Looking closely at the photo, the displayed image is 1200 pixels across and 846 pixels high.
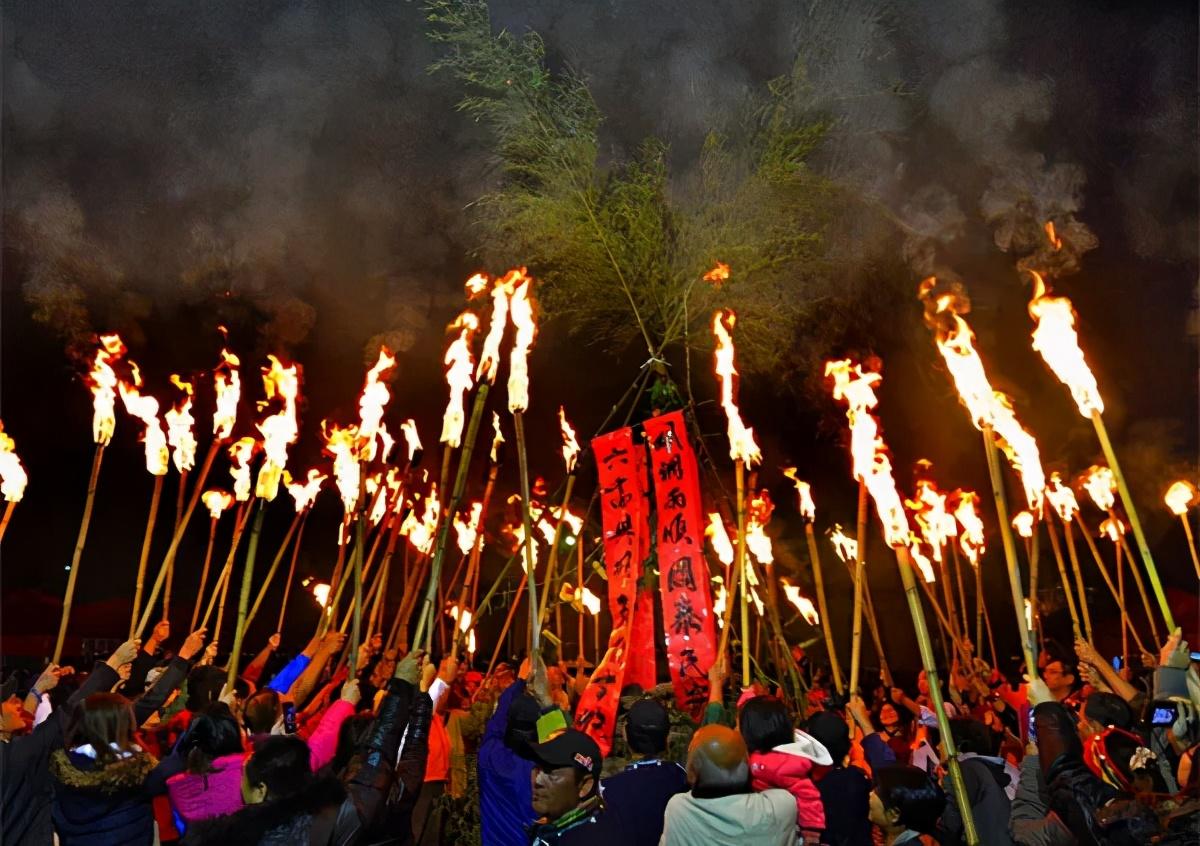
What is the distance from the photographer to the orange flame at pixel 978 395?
4.71m

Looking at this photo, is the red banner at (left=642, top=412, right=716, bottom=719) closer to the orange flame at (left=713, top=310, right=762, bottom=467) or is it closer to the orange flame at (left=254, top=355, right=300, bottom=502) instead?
the orange flame at (left=713, top=310, right=762, bottom=467)

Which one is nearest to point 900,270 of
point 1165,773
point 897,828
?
point 1165,773

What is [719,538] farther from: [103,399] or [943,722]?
[943,722]

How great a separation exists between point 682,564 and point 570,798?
507cm

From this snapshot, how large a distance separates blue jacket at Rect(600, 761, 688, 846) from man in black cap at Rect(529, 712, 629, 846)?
2.02 ft

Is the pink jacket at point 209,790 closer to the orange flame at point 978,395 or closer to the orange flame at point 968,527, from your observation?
the orange flame at point 978,395

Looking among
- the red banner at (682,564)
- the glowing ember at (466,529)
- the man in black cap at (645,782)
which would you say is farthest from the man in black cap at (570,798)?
the glowing ember at (466,529)

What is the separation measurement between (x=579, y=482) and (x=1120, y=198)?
30.2 ft

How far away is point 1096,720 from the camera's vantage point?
4.46 meters

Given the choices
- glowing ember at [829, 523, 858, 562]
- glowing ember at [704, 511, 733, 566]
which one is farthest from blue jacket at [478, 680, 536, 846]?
glowing ember at [829, 523, 858, 562]

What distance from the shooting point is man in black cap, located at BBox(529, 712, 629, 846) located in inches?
122

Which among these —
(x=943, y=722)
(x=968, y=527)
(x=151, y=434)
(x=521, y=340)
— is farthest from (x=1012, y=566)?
(x=968, y=527)

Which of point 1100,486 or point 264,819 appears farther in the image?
point 1100,486

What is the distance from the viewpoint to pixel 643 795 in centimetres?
385
